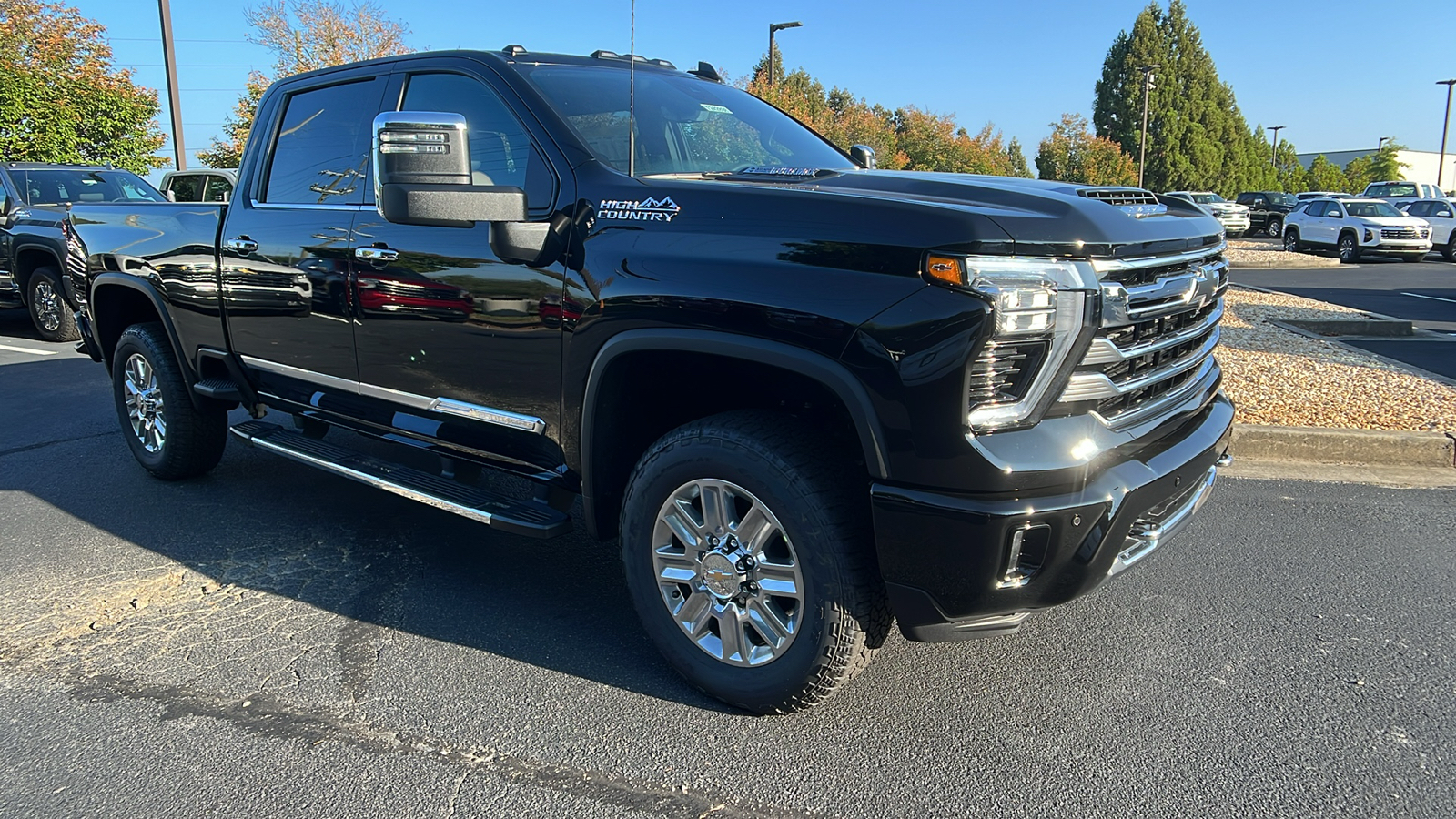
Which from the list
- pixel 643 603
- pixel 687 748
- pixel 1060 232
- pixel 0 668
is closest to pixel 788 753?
pixel 687 748

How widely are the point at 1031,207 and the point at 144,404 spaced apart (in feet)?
15.7

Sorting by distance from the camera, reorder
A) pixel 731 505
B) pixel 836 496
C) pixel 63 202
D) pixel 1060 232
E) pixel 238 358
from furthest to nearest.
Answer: pixel 63 202 → pixel 238 358 → pixel 731 505 → pixel 836 496 → pixel 1060 232

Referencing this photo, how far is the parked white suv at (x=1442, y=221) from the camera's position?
24703 millimetres

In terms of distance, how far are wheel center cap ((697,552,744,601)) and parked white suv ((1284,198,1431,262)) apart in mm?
26627

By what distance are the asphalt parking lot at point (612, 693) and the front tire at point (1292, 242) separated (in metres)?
26.0

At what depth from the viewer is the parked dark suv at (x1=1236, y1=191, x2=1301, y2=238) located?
3675cm

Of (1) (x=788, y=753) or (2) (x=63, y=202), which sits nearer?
(1) (x=788, y=753)

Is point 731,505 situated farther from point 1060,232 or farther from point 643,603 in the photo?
point 1060,232

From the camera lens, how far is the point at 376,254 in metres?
3.59

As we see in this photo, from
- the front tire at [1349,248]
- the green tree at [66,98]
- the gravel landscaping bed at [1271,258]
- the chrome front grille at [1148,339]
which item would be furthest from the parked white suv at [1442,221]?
the green tree at [66,98]

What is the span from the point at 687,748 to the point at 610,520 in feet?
2.69

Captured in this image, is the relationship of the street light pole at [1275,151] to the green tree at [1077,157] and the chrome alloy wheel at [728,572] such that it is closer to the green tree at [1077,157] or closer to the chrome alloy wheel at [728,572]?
the green tree at [1077,157]

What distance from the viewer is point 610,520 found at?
10.6ft

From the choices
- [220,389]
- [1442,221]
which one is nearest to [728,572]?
[220,389]
